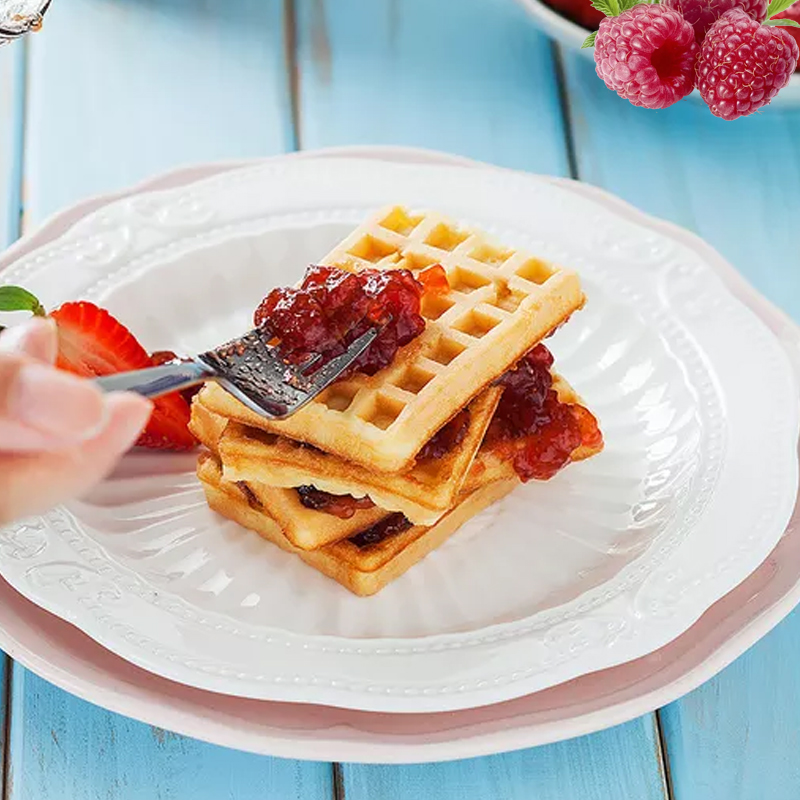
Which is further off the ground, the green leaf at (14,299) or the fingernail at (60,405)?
the fingernail at (60,405)

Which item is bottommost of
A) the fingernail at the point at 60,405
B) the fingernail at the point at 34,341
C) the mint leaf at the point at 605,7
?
the fingernail at the point at 34,341

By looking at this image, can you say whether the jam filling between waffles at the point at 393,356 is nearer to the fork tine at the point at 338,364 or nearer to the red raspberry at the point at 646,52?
the fork tine at the point at 338,364

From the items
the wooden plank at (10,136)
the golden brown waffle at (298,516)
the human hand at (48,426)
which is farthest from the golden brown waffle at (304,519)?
the wooden plank at (10,136)

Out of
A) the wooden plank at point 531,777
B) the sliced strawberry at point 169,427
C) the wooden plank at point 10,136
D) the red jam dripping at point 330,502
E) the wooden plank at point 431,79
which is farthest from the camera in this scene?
the wooden plank at point 431,79

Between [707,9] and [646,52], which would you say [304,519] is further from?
[707,9]

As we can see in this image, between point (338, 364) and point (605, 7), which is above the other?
point (605, 7)

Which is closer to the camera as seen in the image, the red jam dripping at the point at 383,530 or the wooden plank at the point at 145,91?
the red jam dripping at the point at 383,530

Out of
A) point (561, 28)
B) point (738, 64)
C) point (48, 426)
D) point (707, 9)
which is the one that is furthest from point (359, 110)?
point (48, 426)

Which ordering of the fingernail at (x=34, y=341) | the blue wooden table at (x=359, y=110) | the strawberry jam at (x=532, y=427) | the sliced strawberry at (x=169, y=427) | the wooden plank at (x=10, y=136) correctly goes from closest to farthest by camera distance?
the fingernail at (x=34, y=341) < the strawberry jam at (x=532, y=427) < the sliced strawberry at (x=169, y=427) < the wooden plank at (x=10, y=136) < the blue wooden table at (x=359, y=110)
